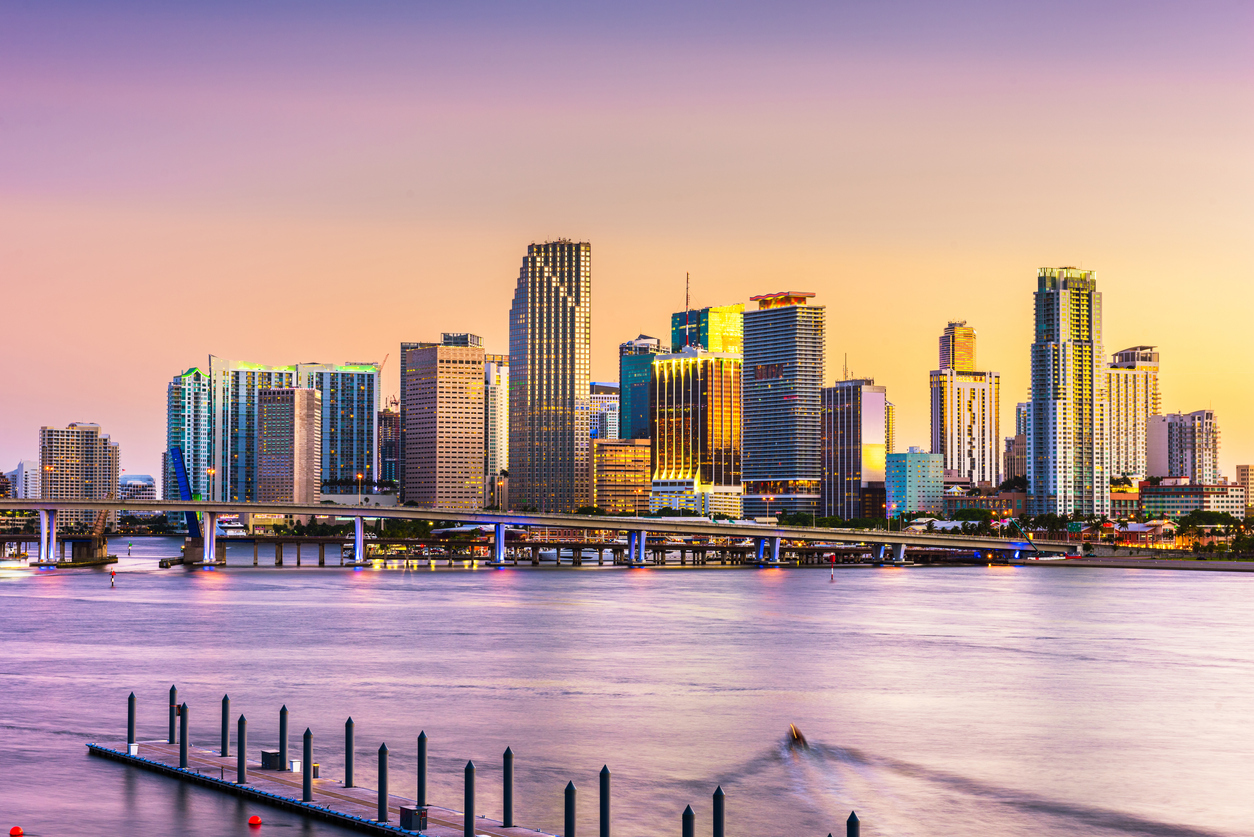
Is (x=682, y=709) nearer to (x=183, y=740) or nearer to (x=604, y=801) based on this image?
(x=183, y=740)

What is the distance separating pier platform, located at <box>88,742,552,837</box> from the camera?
91.9 feet

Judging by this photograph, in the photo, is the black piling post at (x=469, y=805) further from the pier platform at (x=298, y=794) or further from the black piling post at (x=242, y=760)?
→ the black piling post at (x=242, y=760)

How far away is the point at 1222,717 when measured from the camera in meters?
56.2

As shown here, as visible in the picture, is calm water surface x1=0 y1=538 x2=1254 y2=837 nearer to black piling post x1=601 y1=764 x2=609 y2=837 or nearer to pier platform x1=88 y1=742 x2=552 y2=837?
pier platform x1=88 y1=742 x2=552 y2=837

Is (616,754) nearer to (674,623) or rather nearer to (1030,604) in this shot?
(674,623)

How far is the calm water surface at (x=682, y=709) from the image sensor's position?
1395 inches

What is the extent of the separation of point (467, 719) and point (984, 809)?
67.4 feet

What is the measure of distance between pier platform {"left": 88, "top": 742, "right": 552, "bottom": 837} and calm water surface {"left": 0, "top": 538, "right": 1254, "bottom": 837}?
0.49 m

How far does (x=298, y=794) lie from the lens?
30.7 metres

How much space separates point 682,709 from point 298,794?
25.5 meters

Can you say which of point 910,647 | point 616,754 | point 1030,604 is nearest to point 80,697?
point 616,754

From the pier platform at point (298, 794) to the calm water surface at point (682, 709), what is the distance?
487mm

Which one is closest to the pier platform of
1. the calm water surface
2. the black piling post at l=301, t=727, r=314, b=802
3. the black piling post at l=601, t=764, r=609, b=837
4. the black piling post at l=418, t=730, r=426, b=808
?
the black piling post at l=301, t=727, r=314, b=802

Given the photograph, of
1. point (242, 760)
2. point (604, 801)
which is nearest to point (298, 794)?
point (242, 760)
